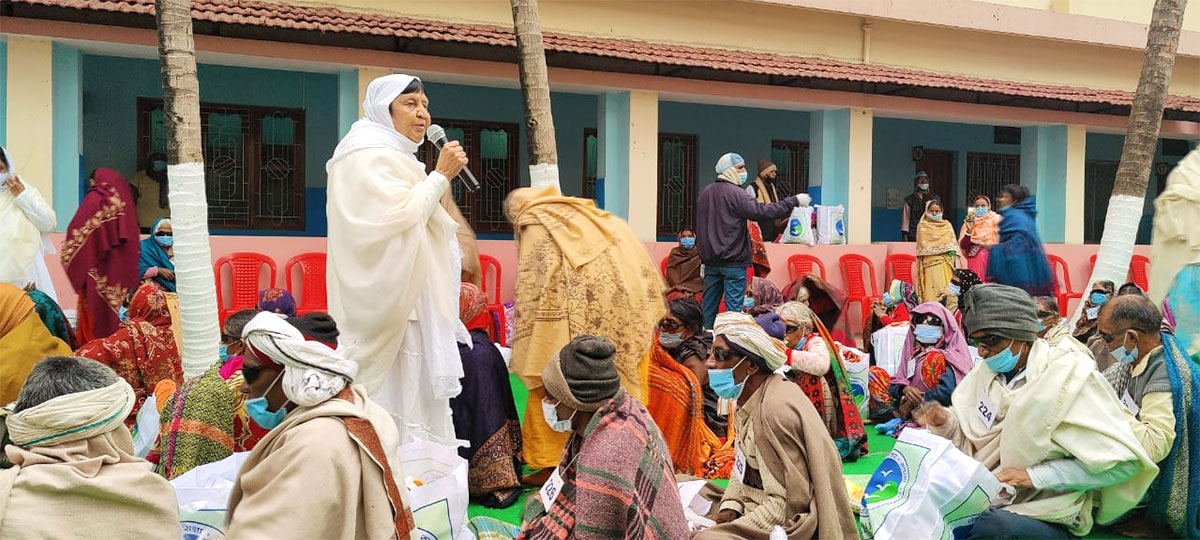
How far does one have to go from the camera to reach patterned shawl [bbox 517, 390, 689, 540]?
3238mm

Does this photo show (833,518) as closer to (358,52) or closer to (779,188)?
(358,52)

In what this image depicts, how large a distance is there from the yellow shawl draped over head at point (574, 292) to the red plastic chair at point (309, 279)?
4.39 m

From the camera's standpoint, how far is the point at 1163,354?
4.50 m

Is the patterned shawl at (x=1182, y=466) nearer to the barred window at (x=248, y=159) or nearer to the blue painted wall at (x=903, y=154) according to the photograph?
the barred window at (x=248, y=159)

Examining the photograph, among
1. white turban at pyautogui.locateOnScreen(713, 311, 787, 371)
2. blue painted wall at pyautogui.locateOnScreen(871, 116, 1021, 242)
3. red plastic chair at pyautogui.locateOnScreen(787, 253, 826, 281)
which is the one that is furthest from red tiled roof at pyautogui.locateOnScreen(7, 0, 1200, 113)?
white turban at pyautogui.locateOnScreen(713, 311, 787, 371)

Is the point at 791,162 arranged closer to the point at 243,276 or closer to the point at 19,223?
the point at 243,276

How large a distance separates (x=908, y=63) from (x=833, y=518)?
409 inches

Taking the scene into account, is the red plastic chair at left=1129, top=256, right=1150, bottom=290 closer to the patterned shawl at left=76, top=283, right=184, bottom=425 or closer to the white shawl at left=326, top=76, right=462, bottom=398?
the white shawl at left=326, top=76, right=462, bottom=398

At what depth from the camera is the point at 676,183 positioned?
12.7 meters

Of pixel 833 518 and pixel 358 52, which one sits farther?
pixel 358 52

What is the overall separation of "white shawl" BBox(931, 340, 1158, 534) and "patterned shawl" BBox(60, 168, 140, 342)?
5.30 meters

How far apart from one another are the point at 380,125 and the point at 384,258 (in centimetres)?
65

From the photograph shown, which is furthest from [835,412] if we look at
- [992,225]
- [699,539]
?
[992,225]

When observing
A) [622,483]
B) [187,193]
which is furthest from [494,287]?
[622,483]
